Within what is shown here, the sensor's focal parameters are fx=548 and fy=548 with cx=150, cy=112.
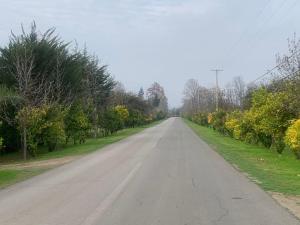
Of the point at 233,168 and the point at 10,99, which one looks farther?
the point at 10,99

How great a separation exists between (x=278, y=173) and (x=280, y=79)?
14.4 m

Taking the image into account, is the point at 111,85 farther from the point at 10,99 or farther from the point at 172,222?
the point at 172,222

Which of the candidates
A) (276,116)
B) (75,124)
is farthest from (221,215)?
(75,124)

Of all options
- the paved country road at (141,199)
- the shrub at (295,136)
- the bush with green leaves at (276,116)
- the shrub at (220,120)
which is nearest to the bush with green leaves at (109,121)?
the shrub at (220,120)

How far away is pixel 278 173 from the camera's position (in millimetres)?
17719

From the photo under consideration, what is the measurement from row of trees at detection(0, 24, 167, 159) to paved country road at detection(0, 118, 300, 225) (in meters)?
8.78

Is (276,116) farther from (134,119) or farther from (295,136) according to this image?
(134,119)

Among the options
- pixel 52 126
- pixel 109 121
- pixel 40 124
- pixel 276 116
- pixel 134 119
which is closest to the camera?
pixel 276 116

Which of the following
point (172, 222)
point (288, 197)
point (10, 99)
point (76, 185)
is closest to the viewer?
point (172, 222)

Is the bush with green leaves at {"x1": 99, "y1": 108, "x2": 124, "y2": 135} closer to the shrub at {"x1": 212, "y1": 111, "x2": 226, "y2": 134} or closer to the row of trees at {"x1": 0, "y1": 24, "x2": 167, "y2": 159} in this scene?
the row of trees at {"x1": 0, "y1": 24, "x2": 167, "y2": 159}

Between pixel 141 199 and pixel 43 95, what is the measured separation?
26.4 meters

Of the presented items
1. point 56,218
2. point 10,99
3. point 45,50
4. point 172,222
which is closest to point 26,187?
point 56,218

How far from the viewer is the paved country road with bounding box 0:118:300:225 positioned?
941 cm

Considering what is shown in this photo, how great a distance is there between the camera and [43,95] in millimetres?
37000
